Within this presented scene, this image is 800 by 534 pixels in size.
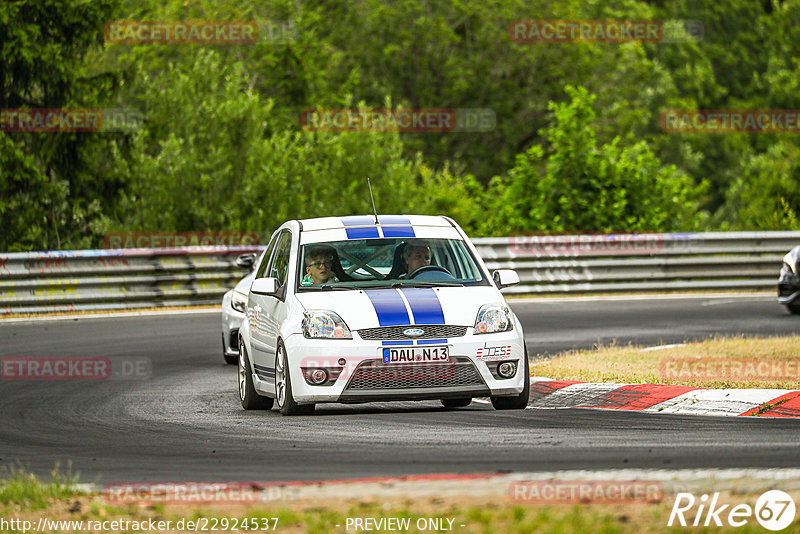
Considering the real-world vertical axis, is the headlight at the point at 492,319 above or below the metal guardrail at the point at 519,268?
above

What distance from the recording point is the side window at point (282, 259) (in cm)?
1173

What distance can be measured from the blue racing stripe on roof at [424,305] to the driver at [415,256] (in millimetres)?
572

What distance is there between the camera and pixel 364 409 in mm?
11250

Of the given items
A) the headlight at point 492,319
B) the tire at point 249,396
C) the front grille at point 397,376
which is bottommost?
the tire at point 249,396

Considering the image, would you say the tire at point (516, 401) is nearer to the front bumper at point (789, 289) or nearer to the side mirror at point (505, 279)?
the side mirror at point (505, 279)

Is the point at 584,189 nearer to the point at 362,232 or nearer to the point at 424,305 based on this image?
the point at 362,232

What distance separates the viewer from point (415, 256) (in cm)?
1143

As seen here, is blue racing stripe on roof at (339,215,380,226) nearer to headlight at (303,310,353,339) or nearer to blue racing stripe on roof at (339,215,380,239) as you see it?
blue racing stripe on roof at (339,215,380,239)

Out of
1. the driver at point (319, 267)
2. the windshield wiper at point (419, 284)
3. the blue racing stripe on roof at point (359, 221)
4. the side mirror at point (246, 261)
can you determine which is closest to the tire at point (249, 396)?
the driver at point (319, 267)

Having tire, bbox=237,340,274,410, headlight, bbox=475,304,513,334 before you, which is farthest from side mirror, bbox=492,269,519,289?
tire, bbox=237,340,274,410

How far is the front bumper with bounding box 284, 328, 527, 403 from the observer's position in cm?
1019

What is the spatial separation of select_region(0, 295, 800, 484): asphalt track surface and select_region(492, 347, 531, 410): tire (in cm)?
Result: 11

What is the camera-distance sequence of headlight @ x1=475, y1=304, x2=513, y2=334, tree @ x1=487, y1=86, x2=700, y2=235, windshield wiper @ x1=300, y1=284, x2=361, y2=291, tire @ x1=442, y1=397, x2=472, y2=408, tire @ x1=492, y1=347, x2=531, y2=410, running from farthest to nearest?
tree @ x1=487, y1=86, x2=700, y2=235 → tire @ x1=442, y1=397, x2=472, y2=408 → windshield wiper @ x1=300, y1=284, x2=361, y2=291 → tire @ x1=492, y1=347, x2=531, y2=410 → headlight @ x1=475, y1=304, x2=513, y2=334

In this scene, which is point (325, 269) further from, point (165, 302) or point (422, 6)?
point (422, 6)
